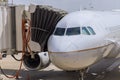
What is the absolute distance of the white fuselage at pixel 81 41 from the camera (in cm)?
1420

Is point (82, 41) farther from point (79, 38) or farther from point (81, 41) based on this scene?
point (79, 38)

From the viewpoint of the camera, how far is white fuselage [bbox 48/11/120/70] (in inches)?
559

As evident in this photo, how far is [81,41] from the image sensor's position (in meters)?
14.3

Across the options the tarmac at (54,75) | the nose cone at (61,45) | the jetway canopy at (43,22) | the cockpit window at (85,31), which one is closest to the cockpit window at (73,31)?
the cockpit window at (85,31)

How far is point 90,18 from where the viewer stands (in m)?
15.3

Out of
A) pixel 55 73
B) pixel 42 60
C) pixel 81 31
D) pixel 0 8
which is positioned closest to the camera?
pixel 81 31

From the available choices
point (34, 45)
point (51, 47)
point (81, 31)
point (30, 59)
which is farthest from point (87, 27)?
point (30, 59)

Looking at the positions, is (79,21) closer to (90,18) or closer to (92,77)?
(90,18)

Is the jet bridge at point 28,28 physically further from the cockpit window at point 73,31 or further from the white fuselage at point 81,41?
the cockpit window at point 73,31

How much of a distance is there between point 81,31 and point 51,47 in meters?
1.24

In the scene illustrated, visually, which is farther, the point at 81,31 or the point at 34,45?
the point at 34,45

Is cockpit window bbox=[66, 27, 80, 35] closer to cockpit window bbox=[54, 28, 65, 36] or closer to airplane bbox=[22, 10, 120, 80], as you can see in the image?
airplane bbox=[22, 10, 120, 80]

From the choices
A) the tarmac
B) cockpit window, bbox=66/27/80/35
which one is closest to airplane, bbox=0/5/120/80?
cockpit window, bbox=66/27/80/35

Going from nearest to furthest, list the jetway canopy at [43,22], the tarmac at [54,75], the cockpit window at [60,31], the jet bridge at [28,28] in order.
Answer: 1. the cockpit window at [60,31]
2. the jet bridge at [28,28]
3. the jetway canopy at [43,22]
4. the tarmac at [54,75]
